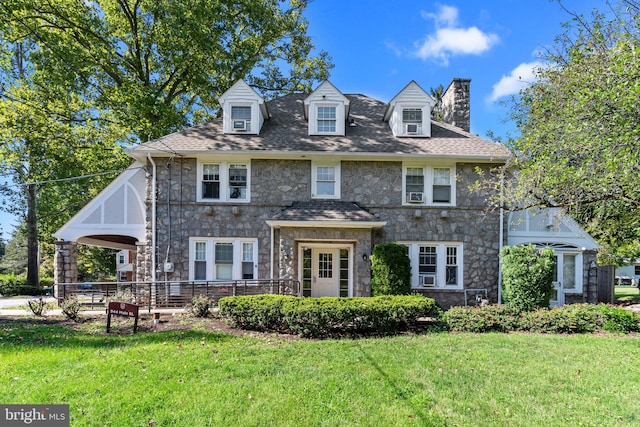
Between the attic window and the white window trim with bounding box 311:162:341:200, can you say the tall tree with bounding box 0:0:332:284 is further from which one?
the white window trim with bounding box 311:162:341:200

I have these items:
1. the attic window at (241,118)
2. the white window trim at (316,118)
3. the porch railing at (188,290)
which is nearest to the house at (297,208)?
the porch railing at (188,290)

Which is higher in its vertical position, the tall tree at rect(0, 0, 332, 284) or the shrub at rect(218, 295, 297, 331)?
the tall tree at rect(0, 0, 332, 284)

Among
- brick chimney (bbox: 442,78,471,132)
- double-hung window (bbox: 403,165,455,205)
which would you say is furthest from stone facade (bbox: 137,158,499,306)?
brick chimney (bbox: 442,78,471,132)

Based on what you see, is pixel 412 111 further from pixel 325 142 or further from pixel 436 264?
pixel 436 264

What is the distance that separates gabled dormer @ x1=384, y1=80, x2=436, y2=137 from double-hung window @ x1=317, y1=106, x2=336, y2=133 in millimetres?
2399

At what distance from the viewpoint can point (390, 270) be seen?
36.6ft

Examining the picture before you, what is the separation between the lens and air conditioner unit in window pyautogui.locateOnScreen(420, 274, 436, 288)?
1239 centimetres

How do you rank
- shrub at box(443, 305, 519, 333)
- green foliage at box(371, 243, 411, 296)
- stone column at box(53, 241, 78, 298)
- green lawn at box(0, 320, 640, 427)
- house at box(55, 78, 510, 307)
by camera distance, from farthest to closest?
house at box(55, 78, 510, 307) < stone column at box(53, 241, 78, 298) < green foliage at box(371, 243, 411, 296) < shrub at box(443, 305, 519, 333) < green lawn at box(0, 320, 640, 427)

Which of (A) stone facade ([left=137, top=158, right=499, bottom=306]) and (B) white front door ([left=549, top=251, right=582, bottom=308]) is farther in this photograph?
(B) white front door ([left=549, top=251, right=582, bottom=308])

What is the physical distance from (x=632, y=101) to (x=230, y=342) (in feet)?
29.3

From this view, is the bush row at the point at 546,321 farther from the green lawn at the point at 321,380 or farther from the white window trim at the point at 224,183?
the white window trim at the point at 224,183

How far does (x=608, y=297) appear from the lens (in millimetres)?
14625

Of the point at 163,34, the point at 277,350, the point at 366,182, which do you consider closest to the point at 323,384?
the point at 277,350

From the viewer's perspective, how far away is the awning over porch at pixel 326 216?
11375 millimetres
